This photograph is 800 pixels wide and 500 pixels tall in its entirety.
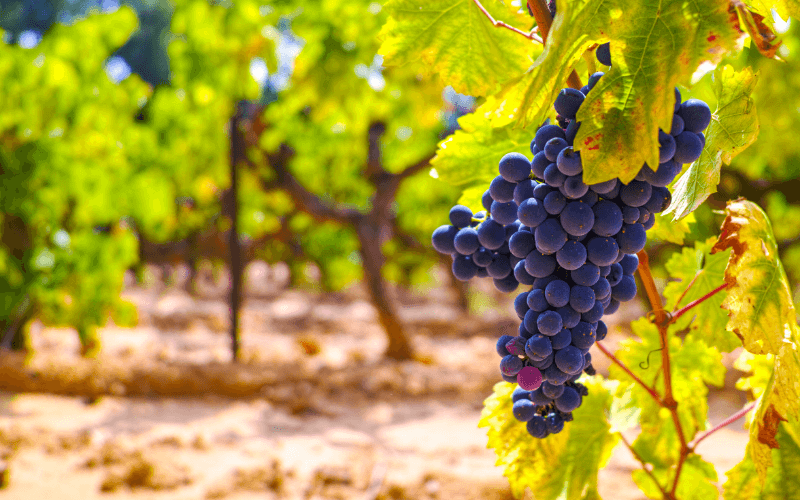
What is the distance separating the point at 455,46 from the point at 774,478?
1112mm

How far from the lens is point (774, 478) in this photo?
1086mm

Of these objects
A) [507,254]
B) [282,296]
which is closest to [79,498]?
[507,254]

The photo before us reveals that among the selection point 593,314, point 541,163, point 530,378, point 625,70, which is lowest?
point 530,378

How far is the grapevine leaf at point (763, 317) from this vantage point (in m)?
0.79

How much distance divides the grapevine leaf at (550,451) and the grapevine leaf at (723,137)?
55cm

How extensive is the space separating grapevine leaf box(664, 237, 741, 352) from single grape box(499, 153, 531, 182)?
46 centimetres

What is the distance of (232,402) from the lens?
4801 millimetres

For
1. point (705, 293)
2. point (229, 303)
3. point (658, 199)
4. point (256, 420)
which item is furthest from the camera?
point (229, 303)

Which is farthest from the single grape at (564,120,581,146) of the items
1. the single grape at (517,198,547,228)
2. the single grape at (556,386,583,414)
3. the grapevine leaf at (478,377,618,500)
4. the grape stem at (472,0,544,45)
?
the grapevine leaf at (478,377,618,500)

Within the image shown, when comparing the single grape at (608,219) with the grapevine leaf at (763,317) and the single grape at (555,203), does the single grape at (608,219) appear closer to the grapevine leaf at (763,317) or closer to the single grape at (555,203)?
the single grape at (555,203)

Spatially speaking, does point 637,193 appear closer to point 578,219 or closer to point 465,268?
point 578,219

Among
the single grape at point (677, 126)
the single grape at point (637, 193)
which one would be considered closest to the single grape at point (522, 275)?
the single grape at point (637, 193)

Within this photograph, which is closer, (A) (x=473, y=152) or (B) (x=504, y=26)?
(B) (x=504, y=26)

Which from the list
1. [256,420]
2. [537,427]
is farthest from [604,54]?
[256,420]
